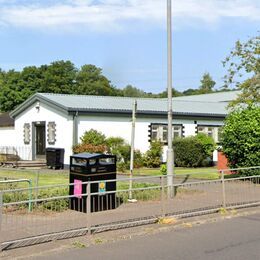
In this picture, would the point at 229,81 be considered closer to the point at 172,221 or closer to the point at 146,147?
the point at 146,147

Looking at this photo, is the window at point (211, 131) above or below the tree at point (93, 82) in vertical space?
below

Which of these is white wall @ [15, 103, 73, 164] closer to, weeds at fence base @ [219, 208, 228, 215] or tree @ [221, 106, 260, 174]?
tree @ [221, 106, 260, 174]

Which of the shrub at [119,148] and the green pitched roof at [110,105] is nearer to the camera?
the shrub at [119,148]

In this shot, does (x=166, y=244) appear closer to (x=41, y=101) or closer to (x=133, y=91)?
(x=41, y=101)

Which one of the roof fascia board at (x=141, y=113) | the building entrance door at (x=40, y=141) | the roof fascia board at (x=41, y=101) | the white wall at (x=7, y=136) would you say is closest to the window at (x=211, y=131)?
the roof fascia board at (x=141, y=113)

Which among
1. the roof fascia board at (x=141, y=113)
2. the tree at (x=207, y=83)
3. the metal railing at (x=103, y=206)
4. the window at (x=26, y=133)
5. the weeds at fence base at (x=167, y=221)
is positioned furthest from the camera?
the tree at (x=207, y=83)

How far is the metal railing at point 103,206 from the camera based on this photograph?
28.3 feet

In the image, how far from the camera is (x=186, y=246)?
8.05m

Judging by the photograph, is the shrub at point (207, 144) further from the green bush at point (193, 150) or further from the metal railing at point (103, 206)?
the metal railing at point (103, 206)

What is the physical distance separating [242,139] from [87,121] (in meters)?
11.1

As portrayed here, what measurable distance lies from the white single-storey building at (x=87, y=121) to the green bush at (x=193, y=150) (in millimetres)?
1693

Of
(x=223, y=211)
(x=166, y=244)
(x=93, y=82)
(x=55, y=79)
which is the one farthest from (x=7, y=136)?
(x=93, y=82)

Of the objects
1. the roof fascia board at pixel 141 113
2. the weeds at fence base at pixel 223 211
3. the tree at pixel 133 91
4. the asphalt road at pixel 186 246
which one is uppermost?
the tree at pixel 133 91

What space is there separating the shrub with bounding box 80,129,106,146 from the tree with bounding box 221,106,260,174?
9141 mm
